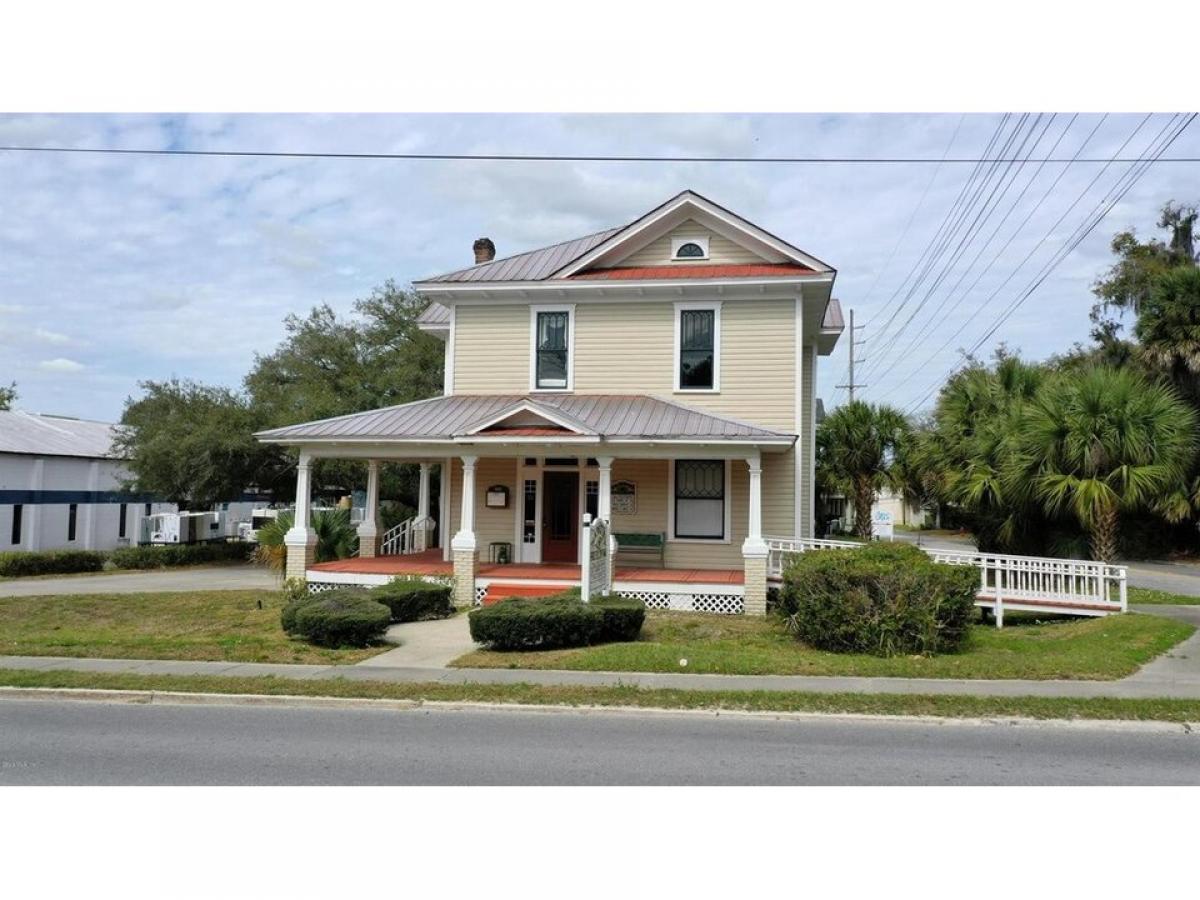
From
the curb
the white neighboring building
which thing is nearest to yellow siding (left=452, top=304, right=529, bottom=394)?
the curb

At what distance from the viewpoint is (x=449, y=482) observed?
21.2 m

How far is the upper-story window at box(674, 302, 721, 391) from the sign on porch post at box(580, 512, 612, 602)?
509cm

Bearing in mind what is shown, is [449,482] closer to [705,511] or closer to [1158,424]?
[705,511]

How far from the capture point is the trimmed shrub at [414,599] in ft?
50.0

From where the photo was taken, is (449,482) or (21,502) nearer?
(449,482)

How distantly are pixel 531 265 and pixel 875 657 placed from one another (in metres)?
12.7

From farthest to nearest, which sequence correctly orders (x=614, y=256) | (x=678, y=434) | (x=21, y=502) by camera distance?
1. (x=21, y=502)
2. (x=614, y=256)
3. (x=678, y=434)

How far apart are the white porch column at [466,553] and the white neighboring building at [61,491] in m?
25.5

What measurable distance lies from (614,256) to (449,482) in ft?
22.2

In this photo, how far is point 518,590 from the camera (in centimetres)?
1745

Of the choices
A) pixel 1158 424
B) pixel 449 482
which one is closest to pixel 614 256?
pixel 449 482

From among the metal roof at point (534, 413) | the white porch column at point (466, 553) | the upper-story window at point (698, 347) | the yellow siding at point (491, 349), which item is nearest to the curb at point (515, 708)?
the white porch column at point (466, 553)

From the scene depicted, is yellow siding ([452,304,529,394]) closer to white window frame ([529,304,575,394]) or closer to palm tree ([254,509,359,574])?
white window frame ([529,304,575,394])

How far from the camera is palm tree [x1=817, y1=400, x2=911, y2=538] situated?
2972 cm
